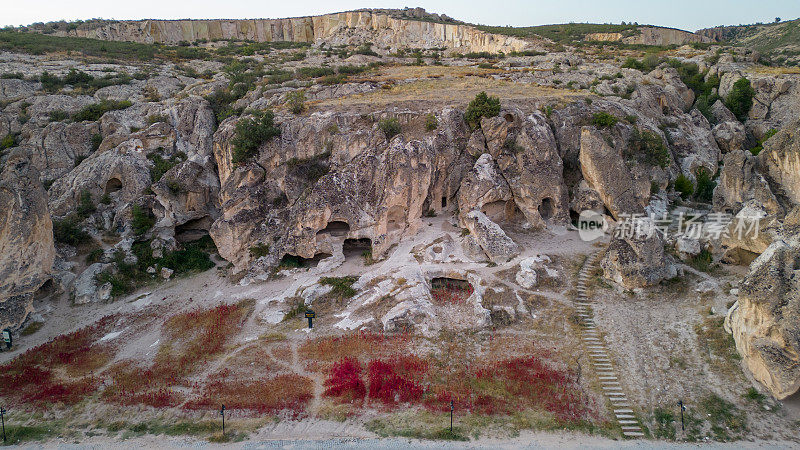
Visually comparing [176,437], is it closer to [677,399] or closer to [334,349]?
[334,349]

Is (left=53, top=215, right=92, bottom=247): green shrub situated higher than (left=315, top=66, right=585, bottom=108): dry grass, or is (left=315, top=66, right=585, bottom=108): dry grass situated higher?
(left=315, top=66, right=585, bottom=108): dry grass

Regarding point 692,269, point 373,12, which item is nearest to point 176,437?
point 692,269

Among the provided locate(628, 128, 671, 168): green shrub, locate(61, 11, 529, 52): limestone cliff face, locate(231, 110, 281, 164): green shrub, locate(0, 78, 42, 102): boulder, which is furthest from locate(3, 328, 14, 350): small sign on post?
locate(61, 11, 529, 52): limestone cliff face

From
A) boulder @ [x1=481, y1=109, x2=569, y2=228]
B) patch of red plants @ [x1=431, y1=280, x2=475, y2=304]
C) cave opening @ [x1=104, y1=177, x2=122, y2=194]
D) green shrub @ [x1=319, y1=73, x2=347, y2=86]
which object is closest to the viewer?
patch of red plants @ [x1=431, y1=280, x2=475, y2=304]

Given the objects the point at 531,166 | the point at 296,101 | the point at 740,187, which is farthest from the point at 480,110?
the point at 740,187

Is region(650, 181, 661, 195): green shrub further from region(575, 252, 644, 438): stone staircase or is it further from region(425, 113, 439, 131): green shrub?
region(425, 113, 439, 131): green shrub

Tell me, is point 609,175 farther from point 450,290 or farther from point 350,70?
point 350,70
